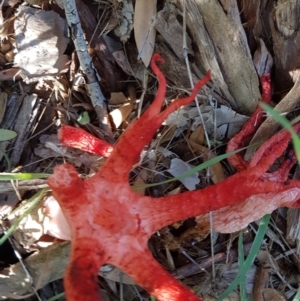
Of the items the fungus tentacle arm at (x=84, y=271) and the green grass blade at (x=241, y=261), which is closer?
the fungus tentacle arm at (x=84, y=271)

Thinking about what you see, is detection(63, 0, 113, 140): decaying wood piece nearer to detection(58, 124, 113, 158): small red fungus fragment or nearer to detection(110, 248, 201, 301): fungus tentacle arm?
detection(58, 124, 113, 158): small red fungus fragment

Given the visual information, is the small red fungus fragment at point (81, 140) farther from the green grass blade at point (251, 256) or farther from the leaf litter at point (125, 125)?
the green grass blade at point (251, 256)

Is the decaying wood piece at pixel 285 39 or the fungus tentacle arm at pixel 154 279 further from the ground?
the decaying wood piece at pixel 285 39

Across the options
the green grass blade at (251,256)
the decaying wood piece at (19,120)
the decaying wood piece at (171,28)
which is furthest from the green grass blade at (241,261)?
the decaying wood piece at (19,120)

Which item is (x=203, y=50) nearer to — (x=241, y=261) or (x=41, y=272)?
(x=241, y=261)

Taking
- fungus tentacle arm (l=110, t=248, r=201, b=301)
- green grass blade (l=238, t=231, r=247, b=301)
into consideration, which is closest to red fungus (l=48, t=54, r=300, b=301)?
fungus tentacle arm (l=110, t=248, r=201, b=301)

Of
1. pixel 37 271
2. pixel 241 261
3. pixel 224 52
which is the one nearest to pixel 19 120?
pixel 37 271
